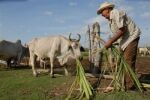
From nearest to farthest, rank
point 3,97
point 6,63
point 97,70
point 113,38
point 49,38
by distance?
1. point 113,38
2. point 3,97
3. point 97,70
4. point 49,38
5. point 6,63

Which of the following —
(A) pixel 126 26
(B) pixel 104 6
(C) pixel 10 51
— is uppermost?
(B) pixel 104 6

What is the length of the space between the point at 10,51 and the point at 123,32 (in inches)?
506

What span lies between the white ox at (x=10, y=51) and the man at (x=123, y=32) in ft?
39.9

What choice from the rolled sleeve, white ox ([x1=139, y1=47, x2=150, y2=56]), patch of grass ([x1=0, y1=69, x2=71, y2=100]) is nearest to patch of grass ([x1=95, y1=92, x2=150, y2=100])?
patch of grass ([x1=0, y1=69, x2=71, y2=100])

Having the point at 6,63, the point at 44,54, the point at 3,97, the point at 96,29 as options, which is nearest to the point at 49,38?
the point at 44,54

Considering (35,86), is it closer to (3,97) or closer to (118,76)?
(3,97)

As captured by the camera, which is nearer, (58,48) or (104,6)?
(104,6)

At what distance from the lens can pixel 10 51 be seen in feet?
69.9

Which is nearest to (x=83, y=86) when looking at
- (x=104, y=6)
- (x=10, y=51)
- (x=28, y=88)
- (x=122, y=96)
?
(x=122, y=96)

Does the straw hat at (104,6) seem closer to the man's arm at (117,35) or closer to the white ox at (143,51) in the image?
the man's arm at (117,35)

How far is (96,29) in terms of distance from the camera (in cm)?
1370

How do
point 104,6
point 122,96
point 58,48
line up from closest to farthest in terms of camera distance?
point 122,96 < point 104,6 < point 58,48

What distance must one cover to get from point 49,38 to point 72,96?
5.52 metres

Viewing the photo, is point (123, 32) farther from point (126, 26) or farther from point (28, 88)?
point (28, 88)
